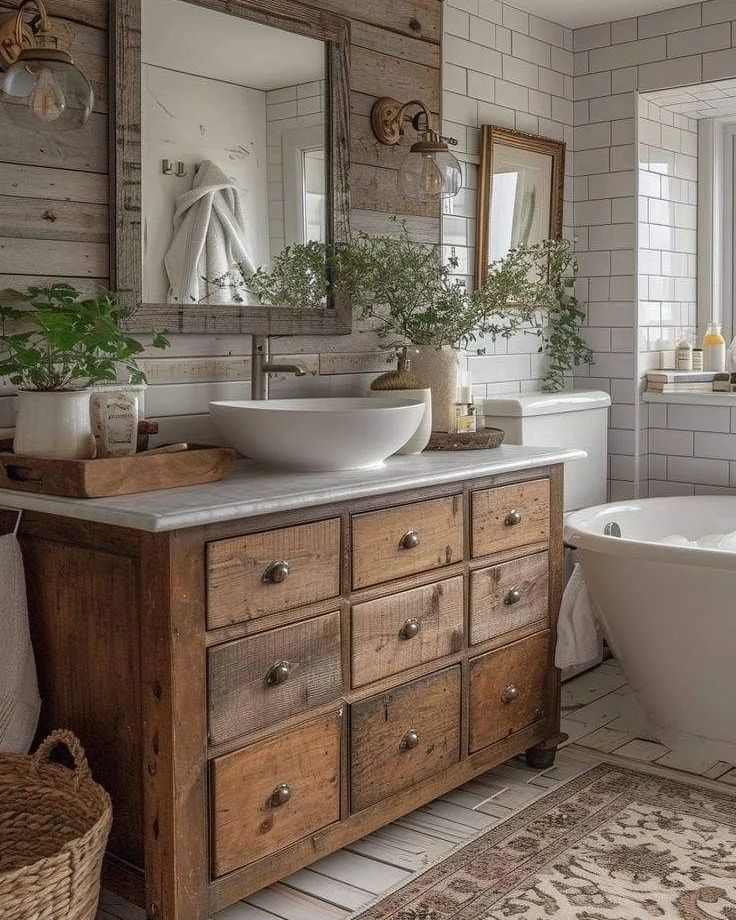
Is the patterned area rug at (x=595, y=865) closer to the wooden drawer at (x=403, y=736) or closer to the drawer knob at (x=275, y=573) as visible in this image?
the wooden drawer at (x=403, y=736)

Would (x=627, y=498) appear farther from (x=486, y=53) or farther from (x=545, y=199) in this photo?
(x=486, y=53)

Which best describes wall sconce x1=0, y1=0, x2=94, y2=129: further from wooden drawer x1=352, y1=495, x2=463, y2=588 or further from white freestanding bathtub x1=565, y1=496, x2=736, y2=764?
white freestanding bathtub x1=565, y1=496, x2=736, y2=764

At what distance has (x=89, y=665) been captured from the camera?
7.51 ft

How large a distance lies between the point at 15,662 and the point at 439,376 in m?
1.49

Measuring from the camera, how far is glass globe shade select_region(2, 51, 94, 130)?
2.28 m

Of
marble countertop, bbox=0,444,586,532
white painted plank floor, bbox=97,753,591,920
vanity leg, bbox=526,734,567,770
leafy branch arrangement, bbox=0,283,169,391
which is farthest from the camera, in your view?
vanity leg, bbox=526,734,567,770

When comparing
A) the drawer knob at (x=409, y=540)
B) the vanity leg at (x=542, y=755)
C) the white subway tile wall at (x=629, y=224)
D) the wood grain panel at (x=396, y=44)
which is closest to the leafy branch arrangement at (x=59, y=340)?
the drawer knob at (x=409, y=540)

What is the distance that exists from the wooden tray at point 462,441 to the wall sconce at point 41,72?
1.27 m

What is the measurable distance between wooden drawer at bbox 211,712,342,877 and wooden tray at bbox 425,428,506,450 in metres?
0.90

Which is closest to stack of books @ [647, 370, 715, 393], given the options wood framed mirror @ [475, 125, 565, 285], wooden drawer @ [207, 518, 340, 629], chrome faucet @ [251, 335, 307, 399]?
wood framed mirror @ [475, 125, 565, 285]

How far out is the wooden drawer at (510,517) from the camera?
2.88 metres

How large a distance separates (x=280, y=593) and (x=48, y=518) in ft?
1.70

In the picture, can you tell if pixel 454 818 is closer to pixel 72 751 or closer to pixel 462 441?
pixel 462 441

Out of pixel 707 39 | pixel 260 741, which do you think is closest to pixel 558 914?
pixel 260 741
